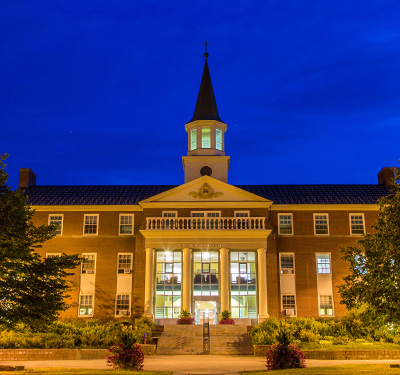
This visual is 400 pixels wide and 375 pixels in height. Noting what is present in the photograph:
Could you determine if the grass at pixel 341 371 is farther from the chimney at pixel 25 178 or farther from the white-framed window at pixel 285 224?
the chimney at pixel 25 178

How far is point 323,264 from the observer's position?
4228 centimetres

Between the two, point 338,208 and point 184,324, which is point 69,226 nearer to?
point 184,324

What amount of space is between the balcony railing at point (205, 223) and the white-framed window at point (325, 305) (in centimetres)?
739

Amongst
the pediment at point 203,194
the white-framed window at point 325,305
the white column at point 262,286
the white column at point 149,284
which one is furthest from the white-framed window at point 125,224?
the white-framed window at point 325,305

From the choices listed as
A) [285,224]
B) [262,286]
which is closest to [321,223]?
[285,224]

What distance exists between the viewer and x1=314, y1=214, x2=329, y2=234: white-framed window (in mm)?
43219

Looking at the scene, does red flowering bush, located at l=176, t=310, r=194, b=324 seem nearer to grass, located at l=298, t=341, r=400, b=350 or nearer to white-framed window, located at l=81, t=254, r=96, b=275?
white-framed window, located at l=81, t=254, r=96, b=275

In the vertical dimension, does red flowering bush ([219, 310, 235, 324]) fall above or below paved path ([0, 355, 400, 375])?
above

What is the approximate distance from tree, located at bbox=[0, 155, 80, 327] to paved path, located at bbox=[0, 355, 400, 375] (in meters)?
2.75

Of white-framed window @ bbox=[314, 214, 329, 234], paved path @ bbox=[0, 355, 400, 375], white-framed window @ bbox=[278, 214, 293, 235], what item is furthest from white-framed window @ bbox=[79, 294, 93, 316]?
white-framed window @ bbox=[314, 214, 329, 234]

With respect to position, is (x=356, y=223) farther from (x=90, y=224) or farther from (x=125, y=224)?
(x=90, y=224)

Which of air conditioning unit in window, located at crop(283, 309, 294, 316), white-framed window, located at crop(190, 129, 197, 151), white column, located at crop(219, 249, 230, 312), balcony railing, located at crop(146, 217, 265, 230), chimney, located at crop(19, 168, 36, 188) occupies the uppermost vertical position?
white-framed window, located at crop(190, 129, 197, 151)

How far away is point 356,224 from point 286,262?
667cm

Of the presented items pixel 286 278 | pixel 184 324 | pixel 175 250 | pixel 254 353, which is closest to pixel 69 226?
pixel 175 250
